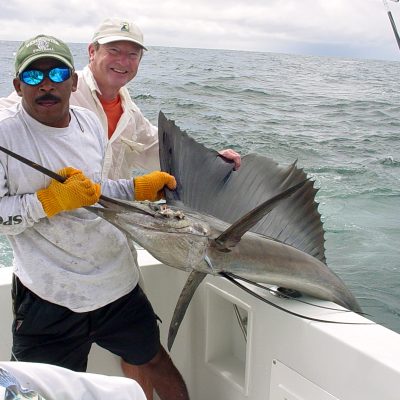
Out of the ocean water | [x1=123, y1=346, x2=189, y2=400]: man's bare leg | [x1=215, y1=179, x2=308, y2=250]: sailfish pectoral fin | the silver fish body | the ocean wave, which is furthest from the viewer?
the ocean wave

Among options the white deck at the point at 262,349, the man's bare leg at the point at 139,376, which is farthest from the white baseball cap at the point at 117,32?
the man's bare leg at the point at 139,376

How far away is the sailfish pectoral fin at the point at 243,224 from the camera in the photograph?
1311 millimetres

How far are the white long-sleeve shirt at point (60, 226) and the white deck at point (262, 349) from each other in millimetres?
386

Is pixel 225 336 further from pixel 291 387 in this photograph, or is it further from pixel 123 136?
pixel 123 136

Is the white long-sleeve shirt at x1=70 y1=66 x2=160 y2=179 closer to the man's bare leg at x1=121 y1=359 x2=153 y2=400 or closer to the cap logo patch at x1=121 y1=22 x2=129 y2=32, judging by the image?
the cap logo patch at x1=121 y1=22 x2=129 y2=32

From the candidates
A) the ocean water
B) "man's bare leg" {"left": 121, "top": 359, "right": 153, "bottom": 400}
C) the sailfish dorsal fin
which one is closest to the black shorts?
"man's bare leg" {"left": 121, "top": 359, "right": 153, "bottom": 400}

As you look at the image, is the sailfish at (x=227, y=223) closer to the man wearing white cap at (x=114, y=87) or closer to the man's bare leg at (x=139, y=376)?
the man wearing white cap at (x=114, y=87)

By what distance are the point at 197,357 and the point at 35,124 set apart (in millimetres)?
1071

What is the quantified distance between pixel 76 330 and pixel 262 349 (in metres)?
0.56

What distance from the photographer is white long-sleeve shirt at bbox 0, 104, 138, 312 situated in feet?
4.62

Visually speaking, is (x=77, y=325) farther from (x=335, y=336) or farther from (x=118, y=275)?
(x=335, y=336)

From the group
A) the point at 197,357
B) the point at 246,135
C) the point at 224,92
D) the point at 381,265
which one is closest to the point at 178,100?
the point at 224,92

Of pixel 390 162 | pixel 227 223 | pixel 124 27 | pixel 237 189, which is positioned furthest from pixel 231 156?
pixel 390 162

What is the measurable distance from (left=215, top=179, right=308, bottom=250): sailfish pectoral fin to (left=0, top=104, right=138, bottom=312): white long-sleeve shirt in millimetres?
357
